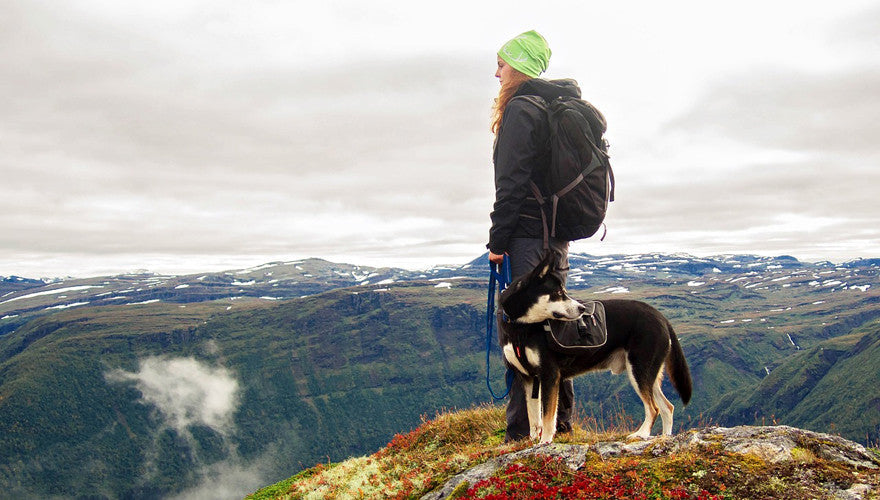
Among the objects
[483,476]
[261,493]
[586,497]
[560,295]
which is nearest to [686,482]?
[586,497]

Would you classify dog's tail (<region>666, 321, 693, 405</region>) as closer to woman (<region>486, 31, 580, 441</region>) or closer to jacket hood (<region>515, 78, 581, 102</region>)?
woman (<region>486, 31, 580, 441</region>)

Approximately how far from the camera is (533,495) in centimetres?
549

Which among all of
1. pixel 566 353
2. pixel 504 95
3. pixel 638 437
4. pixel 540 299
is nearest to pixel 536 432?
pixel 566 353

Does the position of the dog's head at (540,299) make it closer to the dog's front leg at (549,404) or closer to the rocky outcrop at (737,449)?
the dog's front leg at (549,404)

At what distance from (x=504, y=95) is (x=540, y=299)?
366cm

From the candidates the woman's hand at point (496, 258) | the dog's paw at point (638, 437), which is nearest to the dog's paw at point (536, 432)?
the dog's paw at point (638, 437)

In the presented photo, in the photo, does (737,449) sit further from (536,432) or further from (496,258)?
(496,258)

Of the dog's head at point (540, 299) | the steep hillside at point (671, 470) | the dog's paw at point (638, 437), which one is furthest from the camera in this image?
the dog's head at point (540, 299)

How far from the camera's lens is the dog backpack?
25.6 feet

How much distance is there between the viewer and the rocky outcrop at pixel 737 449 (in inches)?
210

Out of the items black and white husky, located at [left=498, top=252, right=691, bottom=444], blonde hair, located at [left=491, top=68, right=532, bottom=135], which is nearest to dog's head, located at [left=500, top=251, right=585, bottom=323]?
black and white husky, located at [left=498, top=252, right=691, bottom=444]

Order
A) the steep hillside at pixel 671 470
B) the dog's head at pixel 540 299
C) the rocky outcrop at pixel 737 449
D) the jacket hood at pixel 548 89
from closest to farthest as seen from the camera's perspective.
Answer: the steep hillside at pixel 671 470
the rocky outcrop at pixel 737 449
the dog's head at pixel 540 299
the jacket hood at pixel 548 89

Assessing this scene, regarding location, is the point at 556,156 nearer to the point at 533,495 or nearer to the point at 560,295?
the point at 560,295

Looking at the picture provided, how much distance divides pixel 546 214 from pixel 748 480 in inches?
175
